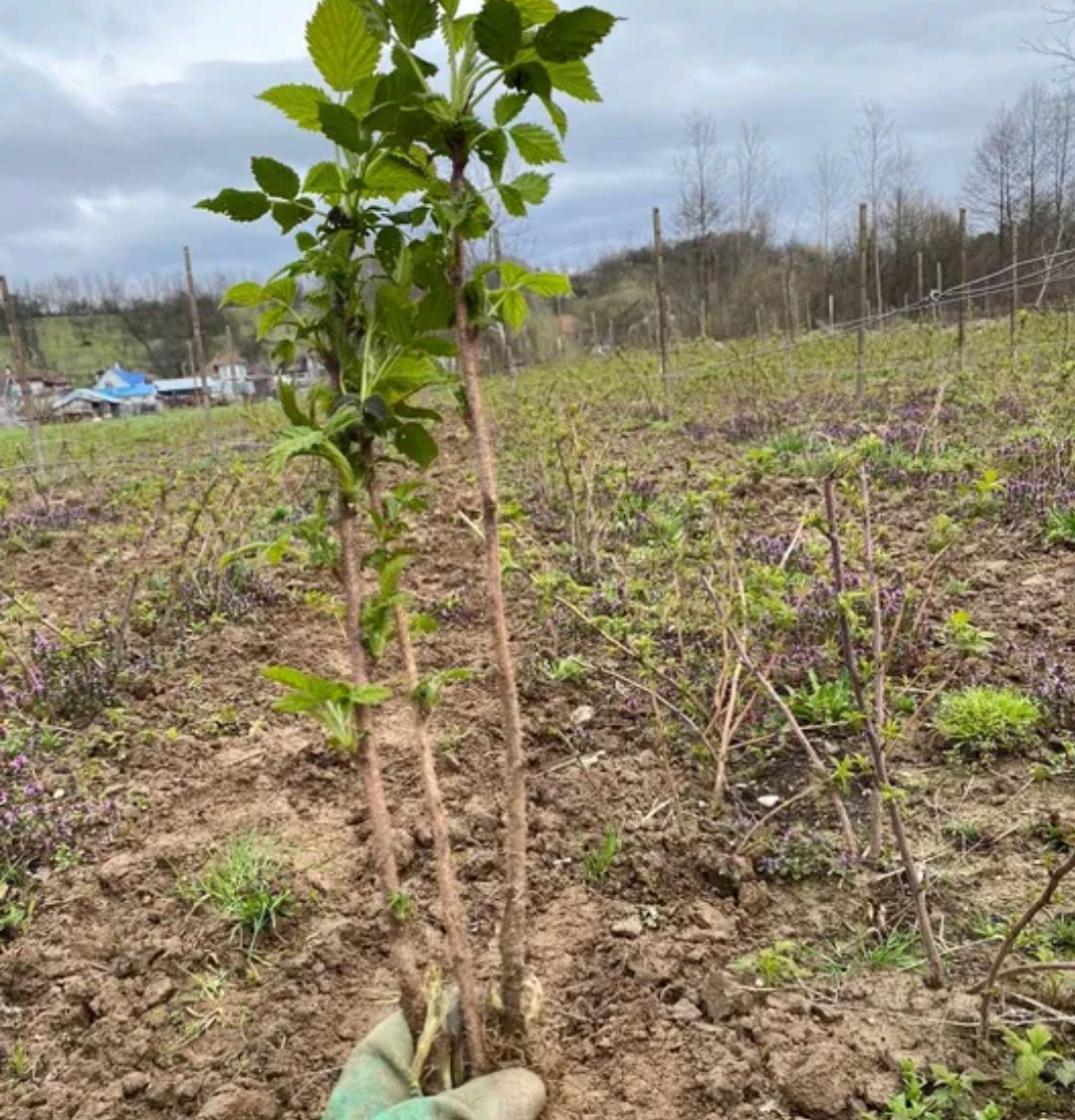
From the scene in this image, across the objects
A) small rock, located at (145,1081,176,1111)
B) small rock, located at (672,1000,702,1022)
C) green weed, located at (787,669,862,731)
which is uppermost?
green weed, located at (787,669,862,731)

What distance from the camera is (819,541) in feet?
15.1

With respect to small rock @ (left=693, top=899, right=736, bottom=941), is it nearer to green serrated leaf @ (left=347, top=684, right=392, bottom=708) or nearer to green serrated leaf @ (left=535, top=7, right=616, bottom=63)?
green serrated leaf @ (left=347, top=684, right=392, bottom=708)

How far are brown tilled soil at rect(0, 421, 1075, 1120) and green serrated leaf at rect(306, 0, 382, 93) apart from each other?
1795mm

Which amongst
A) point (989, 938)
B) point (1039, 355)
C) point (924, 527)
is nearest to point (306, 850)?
point (989, 938)

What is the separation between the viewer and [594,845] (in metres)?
2.55

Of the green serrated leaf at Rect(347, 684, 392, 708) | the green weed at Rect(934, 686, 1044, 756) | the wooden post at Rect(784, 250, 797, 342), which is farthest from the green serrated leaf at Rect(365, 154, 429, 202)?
the wooden post at Rect(784, 250, 797, 342)

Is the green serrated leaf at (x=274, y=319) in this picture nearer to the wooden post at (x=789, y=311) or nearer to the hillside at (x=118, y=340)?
the wooden post at (x=789, y=311)

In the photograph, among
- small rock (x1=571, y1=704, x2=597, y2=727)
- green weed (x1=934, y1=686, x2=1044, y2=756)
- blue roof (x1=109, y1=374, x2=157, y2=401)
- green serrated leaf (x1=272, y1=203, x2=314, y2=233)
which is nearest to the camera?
green serrated leaf (x1=272, y1=203, x2=314, y2=233)

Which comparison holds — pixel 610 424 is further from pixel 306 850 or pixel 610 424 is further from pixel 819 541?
pixel 306 850

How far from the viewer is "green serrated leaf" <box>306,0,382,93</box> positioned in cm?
128

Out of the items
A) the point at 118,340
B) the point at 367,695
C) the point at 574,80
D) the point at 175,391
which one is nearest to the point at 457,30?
the point at 574,80

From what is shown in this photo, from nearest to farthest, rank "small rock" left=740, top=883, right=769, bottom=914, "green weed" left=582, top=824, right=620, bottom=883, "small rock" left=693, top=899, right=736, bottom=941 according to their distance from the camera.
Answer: "small rock" left=693, top=899, right=736, bottom=941, "small rock" left=740, top=883, right=769, bottom=914, "green weed" left=582, top=824, right=620, bottom=883

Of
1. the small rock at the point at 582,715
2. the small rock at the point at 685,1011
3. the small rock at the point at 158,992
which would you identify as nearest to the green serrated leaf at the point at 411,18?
the small rock at the point at 685,1011

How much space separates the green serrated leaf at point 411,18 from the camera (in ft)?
4.15
